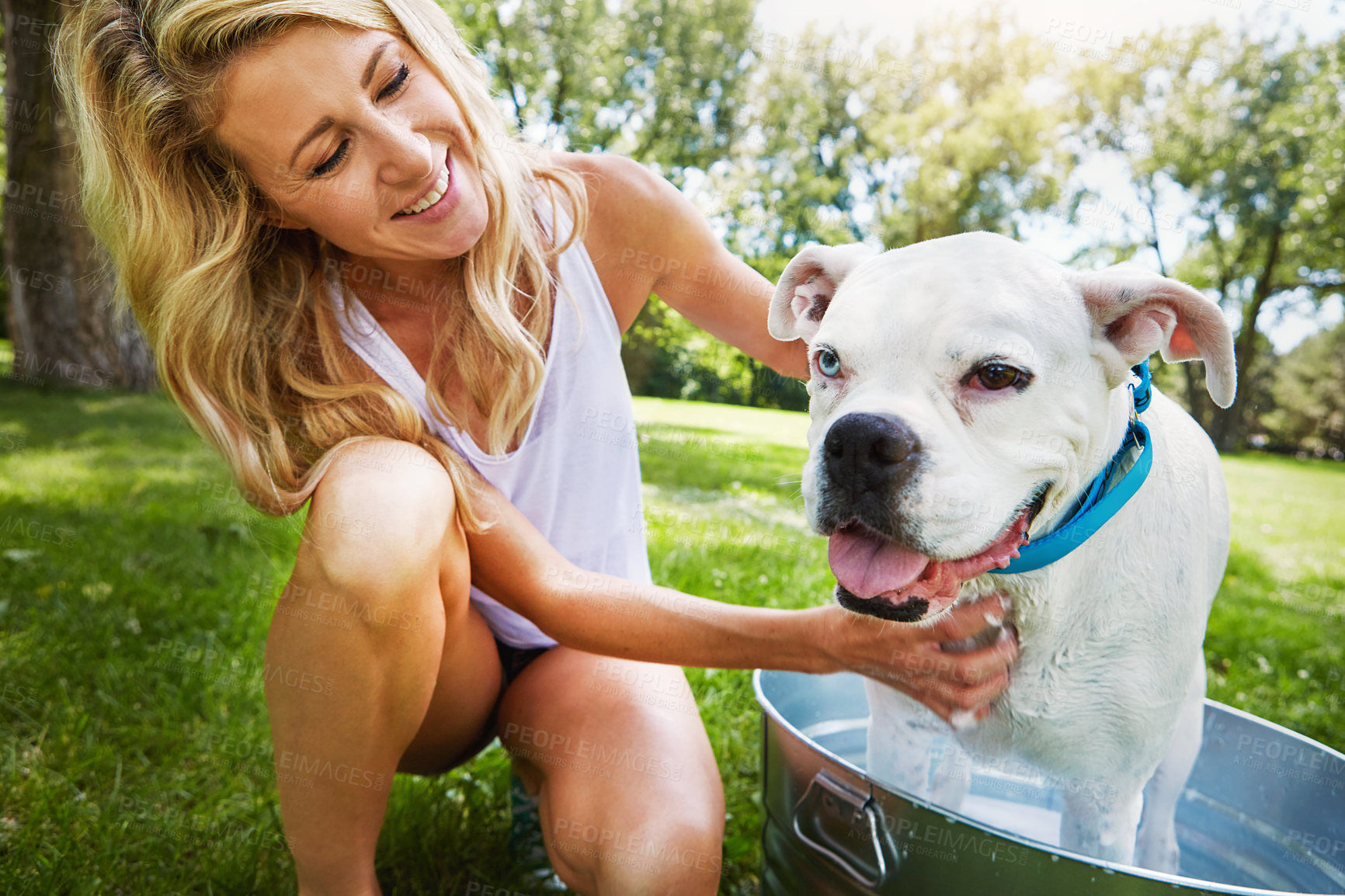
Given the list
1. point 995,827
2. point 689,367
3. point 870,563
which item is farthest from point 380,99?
point 689,367

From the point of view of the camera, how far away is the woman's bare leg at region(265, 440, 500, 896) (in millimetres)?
1595

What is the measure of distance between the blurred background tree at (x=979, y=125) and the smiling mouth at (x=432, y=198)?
1116cm

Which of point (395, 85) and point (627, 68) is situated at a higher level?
point (627, 68)

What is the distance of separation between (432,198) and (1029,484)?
1346mm

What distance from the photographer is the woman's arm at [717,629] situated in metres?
1.56

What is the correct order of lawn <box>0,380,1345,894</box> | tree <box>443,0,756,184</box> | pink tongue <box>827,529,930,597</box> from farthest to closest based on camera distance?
tree <box>443,0,756,184</box>, lawn <box>0,380,1345,894</box>, pink tongue <box>827,529,930,597</box>

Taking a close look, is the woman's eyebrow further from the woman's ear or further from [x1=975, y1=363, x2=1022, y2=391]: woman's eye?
[x1=975, y1=363, x2=1022, y2=391]: woman's eye

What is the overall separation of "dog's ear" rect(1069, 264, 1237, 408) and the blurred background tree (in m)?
11.4

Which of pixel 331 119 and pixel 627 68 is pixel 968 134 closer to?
pixel 627 68

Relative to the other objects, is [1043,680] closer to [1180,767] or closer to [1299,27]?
[1180,767]

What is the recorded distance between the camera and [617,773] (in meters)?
1.79

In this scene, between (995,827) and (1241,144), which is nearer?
(995,827)

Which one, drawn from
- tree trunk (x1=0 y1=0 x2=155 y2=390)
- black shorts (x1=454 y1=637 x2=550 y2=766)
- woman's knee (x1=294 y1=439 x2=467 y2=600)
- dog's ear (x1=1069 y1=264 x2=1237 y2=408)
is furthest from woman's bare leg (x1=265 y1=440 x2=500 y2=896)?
tree trunk (x1=0 y1=0 x2=155 y2=390)

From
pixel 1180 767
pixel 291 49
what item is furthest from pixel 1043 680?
pixel 291 49
